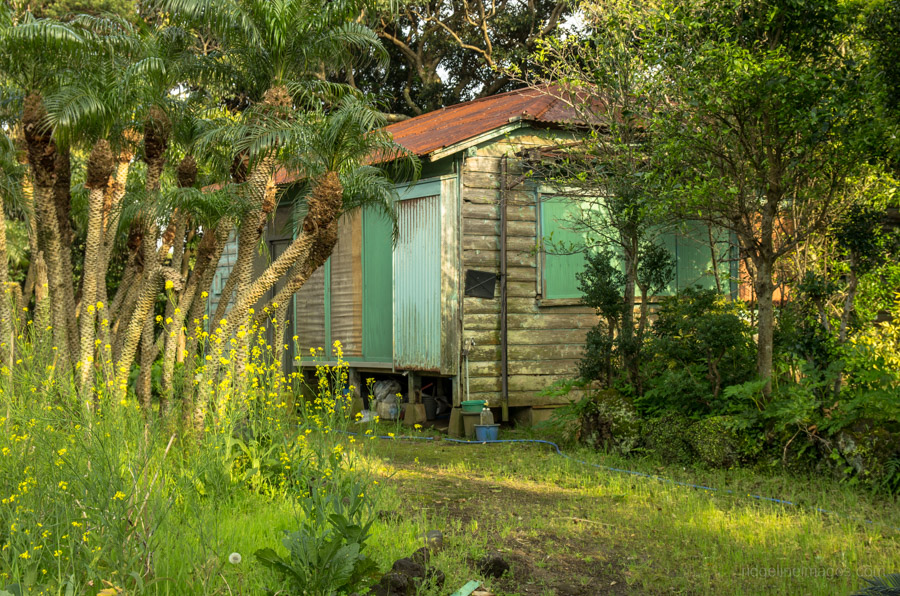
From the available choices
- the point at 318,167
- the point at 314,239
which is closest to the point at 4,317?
the point at 314,239

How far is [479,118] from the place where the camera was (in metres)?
13.0

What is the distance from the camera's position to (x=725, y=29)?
767 centimetres

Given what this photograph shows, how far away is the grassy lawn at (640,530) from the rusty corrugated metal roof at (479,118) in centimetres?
516

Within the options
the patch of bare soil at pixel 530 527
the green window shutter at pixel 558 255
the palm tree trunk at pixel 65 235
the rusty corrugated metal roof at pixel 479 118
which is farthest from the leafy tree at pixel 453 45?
the patch of bare soil at pixel 530 527

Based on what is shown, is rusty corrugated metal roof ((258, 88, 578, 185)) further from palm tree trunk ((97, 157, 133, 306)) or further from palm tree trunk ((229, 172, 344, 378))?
palm tree trunk ((97, 157, 133, 306))

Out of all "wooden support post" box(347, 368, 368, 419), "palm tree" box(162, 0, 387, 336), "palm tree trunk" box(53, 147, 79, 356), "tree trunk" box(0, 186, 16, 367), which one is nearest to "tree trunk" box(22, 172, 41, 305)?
"tree trunk" box(0, 186, 16, 367)

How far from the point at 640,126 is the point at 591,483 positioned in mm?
4668

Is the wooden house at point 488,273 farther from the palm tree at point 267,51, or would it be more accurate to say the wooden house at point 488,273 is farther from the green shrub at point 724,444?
the green shrub at point 724,444

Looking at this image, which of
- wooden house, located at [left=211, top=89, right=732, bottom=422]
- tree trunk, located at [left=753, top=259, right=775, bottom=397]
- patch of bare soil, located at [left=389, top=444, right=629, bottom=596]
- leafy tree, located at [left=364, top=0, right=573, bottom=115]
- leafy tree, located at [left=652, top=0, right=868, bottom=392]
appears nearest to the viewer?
patch of bare soil, located at [left=389, top=444, right=629, bottom=596]

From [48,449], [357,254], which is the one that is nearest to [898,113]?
[48,449]

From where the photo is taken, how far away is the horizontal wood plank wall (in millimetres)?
11430

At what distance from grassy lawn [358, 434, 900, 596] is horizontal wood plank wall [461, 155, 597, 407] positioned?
332cm

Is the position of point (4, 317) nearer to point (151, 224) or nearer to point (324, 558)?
point (151, 224)

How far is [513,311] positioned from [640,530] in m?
5.98
